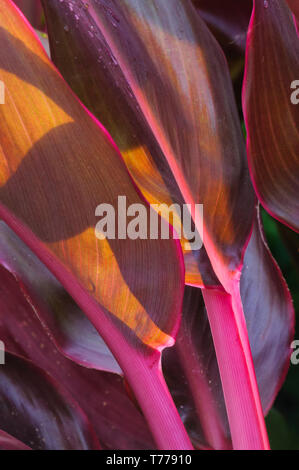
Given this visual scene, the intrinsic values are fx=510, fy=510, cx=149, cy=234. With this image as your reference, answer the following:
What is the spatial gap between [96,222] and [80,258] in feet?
0.10

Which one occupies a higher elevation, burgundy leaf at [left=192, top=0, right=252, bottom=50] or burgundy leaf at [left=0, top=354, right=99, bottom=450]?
burgundy leaf at [left=192, top=0, right=252, bottom=50]

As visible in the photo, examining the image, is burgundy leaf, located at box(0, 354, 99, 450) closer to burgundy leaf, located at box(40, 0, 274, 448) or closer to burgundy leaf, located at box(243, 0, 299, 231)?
burgundy leaf, located at box(40, 0, 274, 448)

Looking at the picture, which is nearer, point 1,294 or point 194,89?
point 194,89

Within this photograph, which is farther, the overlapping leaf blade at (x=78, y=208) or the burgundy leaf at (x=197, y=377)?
the burgundy leaf at (x=197, y=377)

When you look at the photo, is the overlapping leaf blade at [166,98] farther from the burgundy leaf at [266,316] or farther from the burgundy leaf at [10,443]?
the burgundy leaf at [10,443]

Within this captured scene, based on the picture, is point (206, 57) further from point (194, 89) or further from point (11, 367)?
point (11, 367)


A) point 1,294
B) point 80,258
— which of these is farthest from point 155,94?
point 1,294

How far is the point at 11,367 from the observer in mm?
514

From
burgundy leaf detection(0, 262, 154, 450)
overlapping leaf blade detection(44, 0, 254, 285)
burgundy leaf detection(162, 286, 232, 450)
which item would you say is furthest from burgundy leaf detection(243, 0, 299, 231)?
burgundy leaf detection(0, 262, 154, 450)

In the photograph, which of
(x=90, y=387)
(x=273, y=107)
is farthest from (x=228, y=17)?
(x=90, y=387)

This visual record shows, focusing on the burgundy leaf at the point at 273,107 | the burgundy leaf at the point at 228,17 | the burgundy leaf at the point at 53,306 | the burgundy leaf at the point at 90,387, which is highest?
the burgundy leaf at the point at 228,17

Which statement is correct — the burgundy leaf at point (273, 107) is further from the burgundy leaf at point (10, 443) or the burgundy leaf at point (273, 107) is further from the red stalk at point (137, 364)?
the burgundy leaf at point (10, 443)

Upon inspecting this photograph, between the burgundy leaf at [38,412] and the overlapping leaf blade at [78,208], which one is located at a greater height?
the overlapping leaf blade at [78,208]

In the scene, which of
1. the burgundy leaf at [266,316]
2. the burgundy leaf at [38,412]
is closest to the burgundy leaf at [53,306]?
the burgundy leaf at [38,412]
